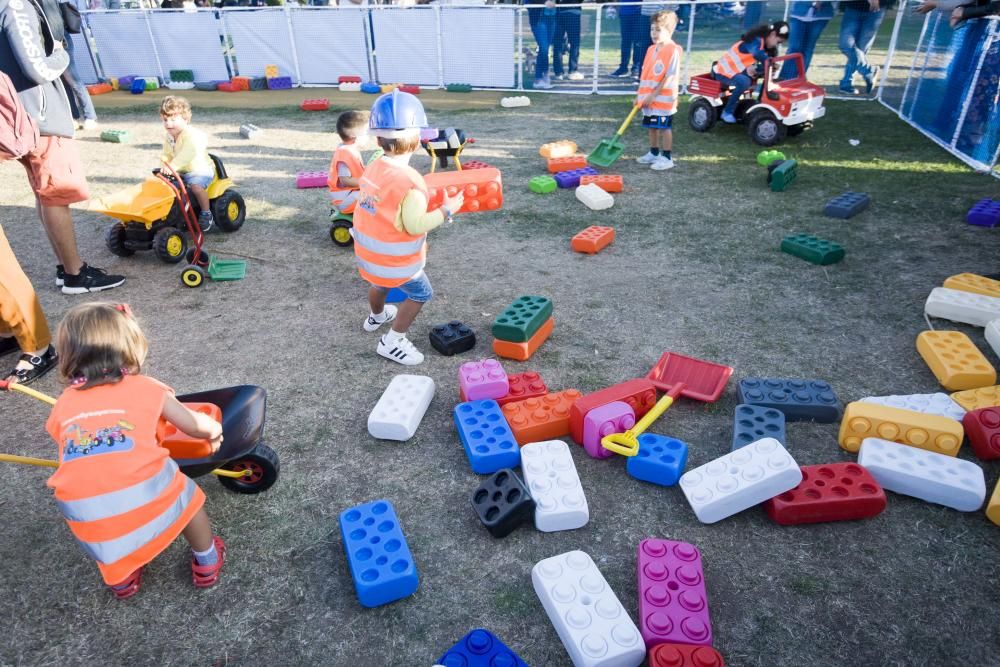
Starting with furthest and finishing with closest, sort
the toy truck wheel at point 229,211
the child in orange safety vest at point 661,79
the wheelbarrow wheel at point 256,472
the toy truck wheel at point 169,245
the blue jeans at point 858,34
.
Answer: the blue jeans at point 858,34 → the child in orange safety vest at point 661,79 → the toy truck wheel at point 229,211 → the toy truck wheel at point 169,245 → the wheelbarrow wheel at point 256,472

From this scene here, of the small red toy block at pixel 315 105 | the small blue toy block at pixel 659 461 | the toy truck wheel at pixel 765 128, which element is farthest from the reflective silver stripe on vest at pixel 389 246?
the small red toy block at pixel 315 105

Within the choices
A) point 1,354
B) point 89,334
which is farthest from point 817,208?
point 1,354

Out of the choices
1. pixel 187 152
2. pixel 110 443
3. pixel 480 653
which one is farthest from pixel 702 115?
pixel 110 443

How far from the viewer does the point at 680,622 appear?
77.7 inches

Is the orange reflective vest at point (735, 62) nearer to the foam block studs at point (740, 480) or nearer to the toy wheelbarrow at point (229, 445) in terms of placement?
the foam block studs at point (740, 480)

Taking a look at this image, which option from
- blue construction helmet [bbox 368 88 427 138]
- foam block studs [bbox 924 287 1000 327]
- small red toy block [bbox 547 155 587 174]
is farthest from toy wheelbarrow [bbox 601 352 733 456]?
small red toy block [bbox 547 155 587 174]

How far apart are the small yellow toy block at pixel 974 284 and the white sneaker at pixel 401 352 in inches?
123

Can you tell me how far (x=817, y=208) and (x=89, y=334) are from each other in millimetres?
5189

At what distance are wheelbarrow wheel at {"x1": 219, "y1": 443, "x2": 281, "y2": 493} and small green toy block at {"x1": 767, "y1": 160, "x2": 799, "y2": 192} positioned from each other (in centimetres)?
481

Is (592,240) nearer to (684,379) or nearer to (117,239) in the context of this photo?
(684,379)

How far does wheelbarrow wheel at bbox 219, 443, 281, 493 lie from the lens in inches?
100.0

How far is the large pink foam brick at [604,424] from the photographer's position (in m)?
2.69

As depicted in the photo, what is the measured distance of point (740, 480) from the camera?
2381 mm

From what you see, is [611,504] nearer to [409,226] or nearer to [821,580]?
[821,580]
